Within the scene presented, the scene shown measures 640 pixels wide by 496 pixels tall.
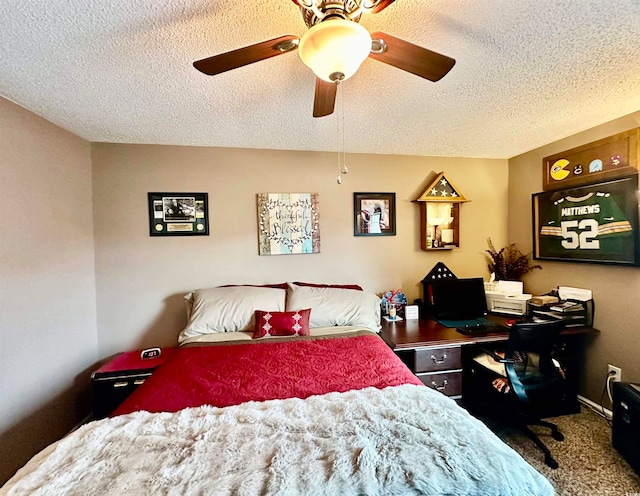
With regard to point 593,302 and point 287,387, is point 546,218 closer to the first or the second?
point 593,302

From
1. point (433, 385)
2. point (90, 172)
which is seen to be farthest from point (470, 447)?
point (90, 172)

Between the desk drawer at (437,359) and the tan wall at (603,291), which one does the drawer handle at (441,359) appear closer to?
the desk drawer at (437,359)

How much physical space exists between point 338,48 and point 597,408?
3297 mm

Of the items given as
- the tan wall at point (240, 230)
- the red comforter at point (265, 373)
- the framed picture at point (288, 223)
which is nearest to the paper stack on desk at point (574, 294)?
the tan wall at point (240, 230)

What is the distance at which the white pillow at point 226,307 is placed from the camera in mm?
2094

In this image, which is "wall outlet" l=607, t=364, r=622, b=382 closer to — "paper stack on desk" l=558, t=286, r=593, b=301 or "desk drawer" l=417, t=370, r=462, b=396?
"paper stack on desk" l=558, t=286, r=593, b=301

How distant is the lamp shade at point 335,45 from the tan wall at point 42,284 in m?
2.01

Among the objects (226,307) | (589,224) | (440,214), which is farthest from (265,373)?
(589,224)

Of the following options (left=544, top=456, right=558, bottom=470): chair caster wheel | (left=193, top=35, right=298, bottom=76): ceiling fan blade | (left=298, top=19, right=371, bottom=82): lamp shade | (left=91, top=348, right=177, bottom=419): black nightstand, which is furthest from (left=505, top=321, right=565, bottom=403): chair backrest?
(left=91, top=348, right=177, bottom=419): black nightstand

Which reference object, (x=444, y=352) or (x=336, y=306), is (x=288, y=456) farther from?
(x=444, y=352)

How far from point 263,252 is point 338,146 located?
127cm

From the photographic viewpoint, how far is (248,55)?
3.39 feet

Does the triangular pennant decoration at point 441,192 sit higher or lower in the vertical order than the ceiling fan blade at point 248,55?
lower

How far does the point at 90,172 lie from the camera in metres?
2.30
